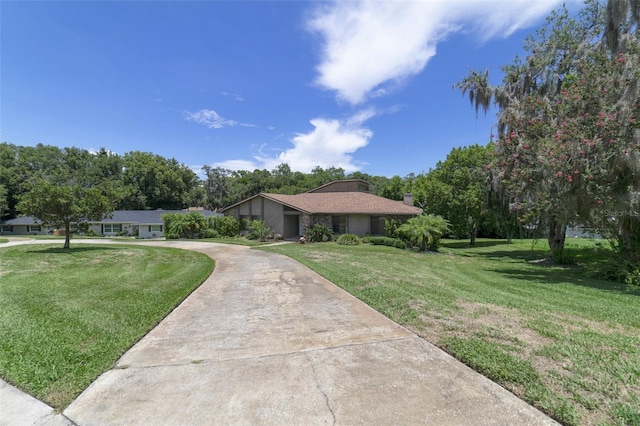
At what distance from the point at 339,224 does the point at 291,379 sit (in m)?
19.9

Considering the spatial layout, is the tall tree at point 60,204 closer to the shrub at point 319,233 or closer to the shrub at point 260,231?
the shrub at point 260,231

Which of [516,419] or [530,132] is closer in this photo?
[516,419]

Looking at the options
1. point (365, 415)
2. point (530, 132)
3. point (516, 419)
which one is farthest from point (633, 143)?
point (365, 415)

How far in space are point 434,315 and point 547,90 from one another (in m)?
16.2

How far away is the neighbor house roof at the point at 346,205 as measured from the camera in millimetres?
21828

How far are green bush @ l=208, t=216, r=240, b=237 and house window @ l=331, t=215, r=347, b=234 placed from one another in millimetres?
7955

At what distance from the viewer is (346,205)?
2317cm

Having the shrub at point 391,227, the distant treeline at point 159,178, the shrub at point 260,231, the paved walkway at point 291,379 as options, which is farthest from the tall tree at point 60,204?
the distant treeline at point 159,178

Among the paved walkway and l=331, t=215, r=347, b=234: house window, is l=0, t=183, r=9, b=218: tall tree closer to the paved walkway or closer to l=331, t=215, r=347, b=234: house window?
l=331, t=215, r=347, b=234: house window

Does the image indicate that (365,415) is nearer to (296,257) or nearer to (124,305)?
(124,305)

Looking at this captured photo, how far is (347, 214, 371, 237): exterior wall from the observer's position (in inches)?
882

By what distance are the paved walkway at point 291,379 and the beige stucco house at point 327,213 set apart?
16.7 m

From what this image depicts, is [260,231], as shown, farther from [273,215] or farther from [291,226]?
[291,226]

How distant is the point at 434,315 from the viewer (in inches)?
199
